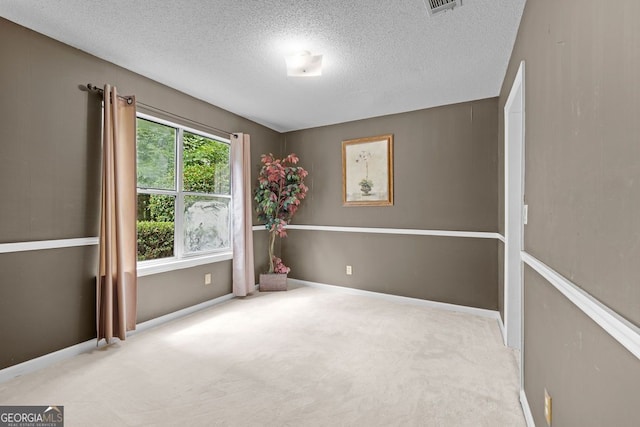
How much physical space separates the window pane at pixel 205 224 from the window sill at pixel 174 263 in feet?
0.45

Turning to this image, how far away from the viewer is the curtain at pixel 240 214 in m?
3.96

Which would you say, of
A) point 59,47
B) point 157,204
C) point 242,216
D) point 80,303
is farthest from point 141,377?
point 59,47

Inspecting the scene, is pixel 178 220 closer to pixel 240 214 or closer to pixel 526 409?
pixel 240 214

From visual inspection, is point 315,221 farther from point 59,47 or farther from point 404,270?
point 59,47

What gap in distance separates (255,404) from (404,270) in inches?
103

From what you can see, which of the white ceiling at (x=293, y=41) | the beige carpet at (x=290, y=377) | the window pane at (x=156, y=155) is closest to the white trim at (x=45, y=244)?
the window pane at (x=156, y=155)

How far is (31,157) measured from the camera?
2203 mm

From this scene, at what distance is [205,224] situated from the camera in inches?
149

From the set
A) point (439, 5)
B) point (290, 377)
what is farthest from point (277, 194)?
point (439, 5)

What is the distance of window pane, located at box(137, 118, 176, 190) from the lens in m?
3.08

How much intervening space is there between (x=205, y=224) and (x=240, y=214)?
1.48 feet

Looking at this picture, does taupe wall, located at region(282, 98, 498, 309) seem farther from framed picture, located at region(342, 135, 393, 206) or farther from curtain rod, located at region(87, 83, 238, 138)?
curtain rod, located at region(87, 83, 238, 138)

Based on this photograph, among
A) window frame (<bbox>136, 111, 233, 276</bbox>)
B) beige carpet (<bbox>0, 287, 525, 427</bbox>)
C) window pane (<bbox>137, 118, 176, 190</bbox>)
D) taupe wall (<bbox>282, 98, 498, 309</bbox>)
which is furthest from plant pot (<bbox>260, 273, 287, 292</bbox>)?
window pane (<bbox>137, 118, 176, 190</bbox>)

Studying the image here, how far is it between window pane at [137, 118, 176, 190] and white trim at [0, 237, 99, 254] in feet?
2.49
